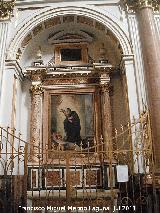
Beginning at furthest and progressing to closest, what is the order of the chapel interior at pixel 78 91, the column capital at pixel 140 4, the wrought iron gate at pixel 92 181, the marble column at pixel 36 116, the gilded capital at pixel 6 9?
the gilded capital at pixel 6 9
the column capital at pixel 140 4
the marble column at pixel 36 116
the chapel interior at pixel 78 91
the wrought iron gate at pixel 92 181

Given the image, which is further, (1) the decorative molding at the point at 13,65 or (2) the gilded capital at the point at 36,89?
(2) the gilded capital at the point at 36,89

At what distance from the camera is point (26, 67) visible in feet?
31.9

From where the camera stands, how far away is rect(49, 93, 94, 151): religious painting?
9.06 meters

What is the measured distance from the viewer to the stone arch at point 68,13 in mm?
9234

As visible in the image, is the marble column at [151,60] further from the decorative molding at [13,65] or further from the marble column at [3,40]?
the marble column at [3,40]

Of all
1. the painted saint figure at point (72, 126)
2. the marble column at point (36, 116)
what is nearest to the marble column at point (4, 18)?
the marble column at point (36, 116)

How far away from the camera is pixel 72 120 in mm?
9305

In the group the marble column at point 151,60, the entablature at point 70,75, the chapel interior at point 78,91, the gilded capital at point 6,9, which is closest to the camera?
the marble column at point 151,60

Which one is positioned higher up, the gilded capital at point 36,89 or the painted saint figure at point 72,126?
the gilded capital at point 36,89

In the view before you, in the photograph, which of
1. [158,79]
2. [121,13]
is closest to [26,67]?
[121,13]

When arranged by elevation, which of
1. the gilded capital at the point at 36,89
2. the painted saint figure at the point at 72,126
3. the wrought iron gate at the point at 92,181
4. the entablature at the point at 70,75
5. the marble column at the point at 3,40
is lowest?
the wrought iron gate at the point at 92,181

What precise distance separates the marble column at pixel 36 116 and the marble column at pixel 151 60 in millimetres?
2982

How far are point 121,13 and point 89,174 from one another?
4588 millimetres

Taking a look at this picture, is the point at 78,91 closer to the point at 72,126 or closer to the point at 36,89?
the point at 72,126
